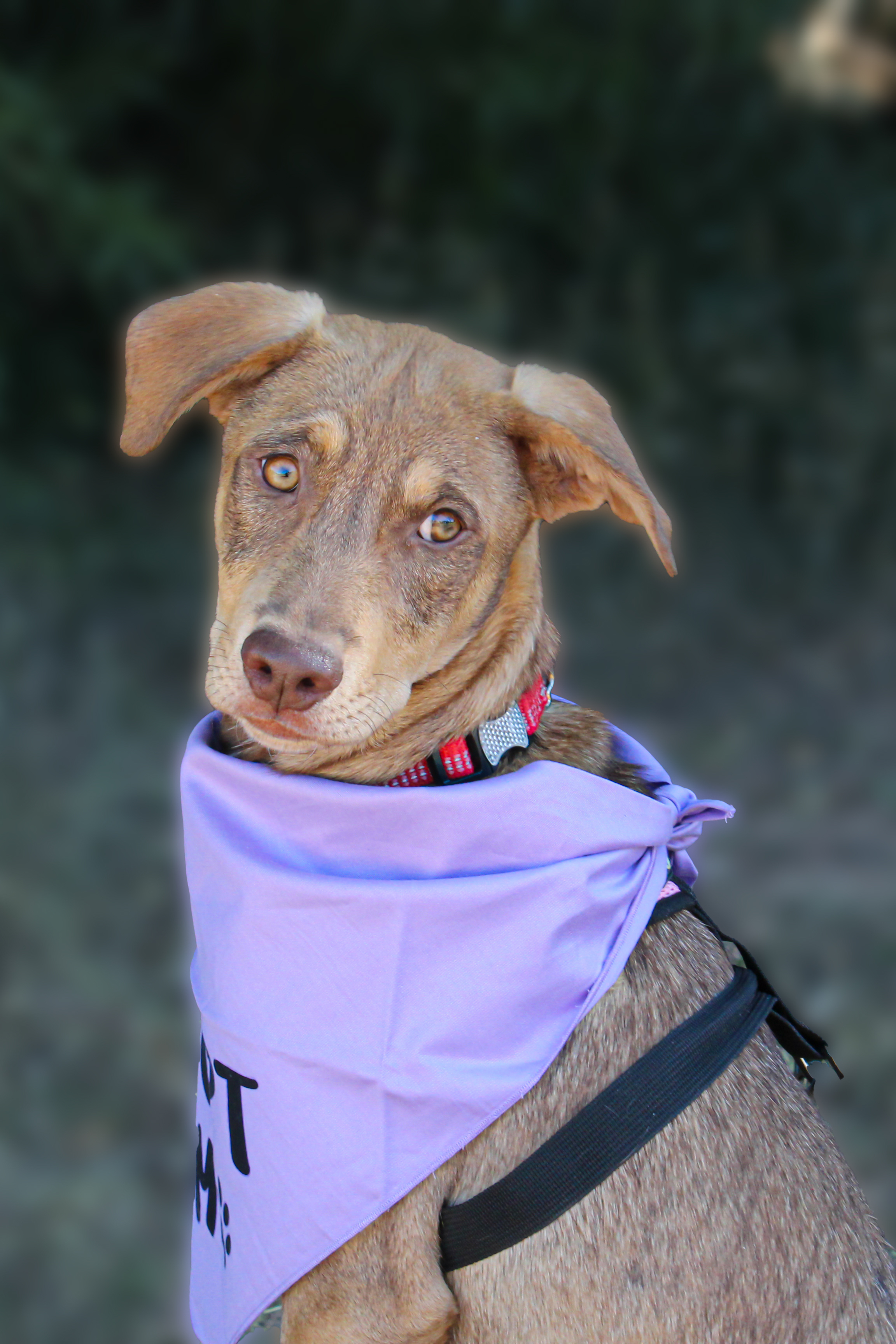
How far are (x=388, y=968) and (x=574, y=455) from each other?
98 centimetres

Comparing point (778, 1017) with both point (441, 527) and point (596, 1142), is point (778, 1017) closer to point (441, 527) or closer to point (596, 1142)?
point (596, 1142)

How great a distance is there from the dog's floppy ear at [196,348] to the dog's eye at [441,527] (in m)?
0.43

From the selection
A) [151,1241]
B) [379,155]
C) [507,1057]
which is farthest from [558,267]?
[507,1057]

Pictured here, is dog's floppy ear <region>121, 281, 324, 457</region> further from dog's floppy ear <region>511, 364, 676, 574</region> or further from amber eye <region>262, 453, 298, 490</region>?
dog's floppy ear <region>511, 364, 676, 574</region>

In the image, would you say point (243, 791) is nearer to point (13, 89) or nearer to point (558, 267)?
point (13, 89)

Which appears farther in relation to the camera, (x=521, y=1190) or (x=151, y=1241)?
(x=151, y=1241)

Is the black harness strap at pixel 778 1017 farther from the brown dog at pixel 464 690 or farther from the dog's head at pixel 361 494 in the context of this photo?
the dog's head at pixel 361 494

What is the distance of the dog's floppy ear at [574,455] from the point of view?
224cm

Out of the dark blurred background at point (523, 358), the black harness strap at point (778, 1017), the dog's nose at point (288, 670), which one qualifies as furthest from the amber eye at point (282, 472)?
the dark blurred background at point (523, 358)

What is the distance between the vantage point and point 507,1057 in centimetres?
217

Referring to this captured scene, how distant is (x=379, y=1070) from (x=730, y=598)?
585cm

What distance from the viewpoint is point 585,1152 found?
2.17 metres

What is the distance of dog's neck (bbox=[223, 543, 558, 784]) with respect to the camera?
2.40 m

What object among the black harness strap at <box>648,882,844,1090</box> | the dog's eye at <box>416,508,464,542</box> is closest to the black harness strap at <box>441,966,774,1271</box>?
the black harness strap at <box>648,882,844,1090</box>
